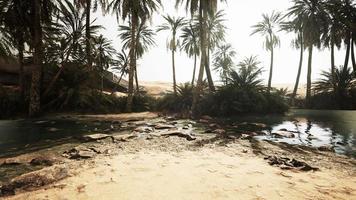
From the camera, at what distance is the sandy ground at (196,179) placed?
4.49m

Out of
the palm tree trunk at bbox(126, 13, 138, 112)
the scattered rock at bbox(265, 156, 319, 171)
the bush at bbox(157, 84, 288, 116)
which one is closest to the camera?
the scattered rock at bbox(265, 156, 319, 171)

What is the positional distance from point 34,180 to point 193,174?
9.56ft

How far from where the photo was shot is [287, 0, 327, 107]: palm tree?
32.1 meters

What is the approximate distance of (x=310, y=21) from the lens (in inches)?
1265

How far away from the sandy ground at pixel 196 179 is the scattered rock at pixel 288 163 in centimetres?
22

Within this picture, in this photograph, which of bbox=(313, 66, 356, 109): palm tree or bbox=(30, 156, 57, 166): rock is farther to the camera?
bbox=(313, 66, 356, 109): palm tree

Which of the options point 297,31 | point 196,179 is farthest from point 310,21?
point 196,179

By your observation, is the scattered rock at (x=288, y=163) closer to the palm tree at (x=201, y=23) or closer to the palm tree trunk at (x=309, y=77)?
the palm tree at (x=201, y=23)

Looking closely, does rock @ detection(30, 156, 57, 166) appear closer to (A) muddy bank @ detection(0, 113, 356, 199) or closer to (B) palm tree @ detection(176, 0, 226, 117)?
(A) muddy bank @ detection(0, 113, 356, 199)

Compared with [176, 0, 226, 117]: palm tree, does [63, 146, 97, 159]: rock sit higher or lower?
lower

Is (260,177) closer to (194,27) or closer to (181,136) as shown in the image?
(181,136)

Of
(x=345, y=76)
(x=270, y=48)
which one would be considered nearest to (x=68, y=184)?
(x=345, y=76)

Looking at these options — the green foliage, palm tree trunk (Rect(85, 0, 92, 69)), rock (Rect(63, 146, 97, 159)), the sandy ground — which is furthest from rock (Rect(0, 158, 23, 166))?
palm tree trunk (Rect(85, 0, 92, 69))

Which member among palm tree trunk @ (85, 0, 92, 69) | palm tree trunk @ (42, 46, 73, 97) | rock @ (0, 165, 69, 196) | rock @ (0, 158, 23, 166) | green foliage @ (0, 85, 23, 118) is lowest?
rock @ (0, 158, 23, 166)
